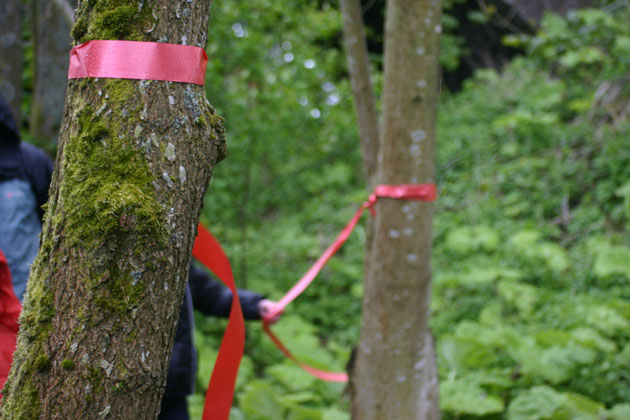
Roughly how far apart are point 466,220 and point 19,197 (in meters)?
5.54

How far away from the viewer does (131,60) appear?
3.55 feet

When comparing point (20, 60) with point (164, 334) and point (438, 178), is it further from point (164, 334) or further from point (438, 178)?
point (438, 178)

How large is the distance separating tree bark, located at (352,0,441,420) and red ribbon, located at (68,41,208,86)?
150 cm

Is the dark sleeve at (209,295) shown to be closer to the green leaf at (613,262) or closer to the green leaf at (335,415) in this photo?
the green leaf at (335,415)

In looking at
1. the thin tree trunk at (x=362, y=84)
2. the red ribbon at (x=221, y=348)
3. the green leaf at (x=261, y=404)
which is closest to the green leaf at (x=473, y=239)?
the thin tree trunk at (x=362, y=84)

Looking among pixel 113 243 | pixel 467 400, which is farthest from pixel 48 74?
pixel 467 400

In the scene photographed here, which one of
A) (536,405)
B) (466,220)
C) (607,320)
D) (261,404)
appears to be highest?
(466,220)

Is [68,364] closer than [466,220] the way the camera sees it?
Yes

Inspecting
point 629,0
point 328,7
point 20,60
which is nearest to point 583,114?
point 629,0

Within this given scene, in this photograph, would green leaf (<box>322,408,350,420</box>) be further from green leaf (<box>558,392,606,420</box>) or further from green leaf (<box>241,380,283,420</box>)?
green leaf (<box>558,392,606,420</box>)

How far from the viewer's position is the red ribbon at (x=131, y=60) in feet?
3.55

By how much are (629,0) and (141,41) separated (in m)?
7.29

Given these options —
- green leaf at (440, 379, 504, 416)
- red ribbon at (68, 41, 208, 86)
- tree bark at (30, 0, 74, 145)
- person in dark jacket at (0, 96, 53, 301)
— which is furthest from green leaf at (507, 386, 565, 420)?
tree bark at (30, 0, 74, 145)

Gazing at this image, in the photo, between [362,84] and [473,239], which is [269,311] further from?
[473,239]
